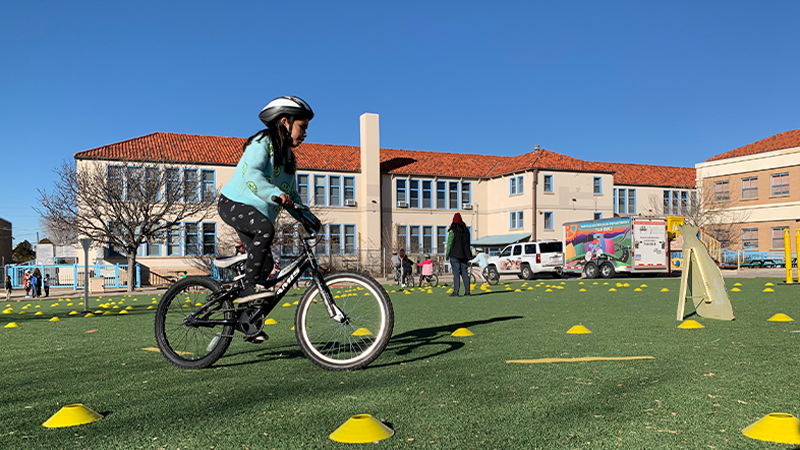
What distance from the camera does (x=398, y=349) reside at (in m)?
5.41

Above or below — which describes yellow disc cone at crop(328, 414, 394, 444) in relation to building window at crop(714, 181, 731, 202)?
below

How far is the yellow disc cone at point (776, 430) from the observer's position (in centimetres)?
248

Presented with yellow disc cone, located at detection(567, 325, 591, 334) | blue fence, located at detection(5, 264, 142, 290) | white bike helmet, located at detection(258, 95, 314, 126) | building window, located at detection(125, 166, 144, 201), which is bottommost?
blue fence, located at detection(5, 264, 142, 290)

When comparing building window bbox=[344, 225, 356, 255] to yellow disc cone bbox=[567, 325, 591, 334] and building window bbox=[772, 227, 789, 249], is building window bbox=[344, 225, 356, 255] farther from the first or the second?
yellow disc cone bbox=[567, 325, 591, 334]

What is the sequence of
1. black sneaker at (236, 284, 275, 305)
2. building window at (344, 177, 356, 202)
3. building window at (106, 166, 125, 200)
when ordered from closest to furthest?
1. black sneaker at (236, 284, 275, 305)
2. building window at (106, 166, 125, 200)
3. building window at (344, 177, 356, 202)

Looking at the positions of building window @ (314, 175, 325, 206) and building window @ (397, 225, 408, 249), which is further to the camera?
building window @ (397, 225, 408, 249)

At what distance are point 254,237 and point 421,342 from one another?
2.15 meters

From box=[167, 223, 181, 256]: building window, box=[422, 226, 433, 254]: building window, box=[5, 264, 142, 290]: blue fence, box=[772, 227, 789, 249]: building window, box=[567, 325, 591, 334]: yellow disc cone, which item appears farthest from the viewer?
box=[422, 226, 433, 254]: building window

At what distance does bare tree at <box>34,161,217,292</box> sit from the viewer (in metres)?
29.5

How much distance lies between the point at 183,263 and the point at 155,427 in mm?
39029

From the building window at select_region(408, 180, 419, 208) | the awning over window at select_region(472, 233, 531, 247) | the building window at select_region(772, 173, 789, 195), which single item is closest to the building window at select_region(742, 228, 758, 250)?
the building window at select_region(772, 173, 789, 195)

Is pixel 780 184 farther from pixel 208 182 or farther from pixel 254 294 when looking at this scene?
pixel 254 294

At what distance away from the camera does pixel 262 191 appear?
14.4ft

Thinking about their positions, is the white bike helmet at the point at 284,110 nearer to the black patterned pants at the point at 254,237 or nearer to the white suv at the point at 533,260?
the black patterned pants at the point at 254,237
